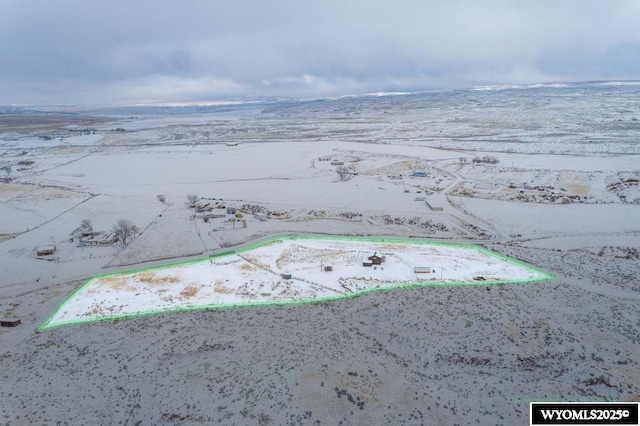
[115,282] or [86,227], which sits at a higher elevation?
[86,227]

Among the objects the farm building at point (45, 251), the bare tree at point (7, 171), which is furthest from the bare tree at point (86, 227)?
the bare tree at point (7, 171)

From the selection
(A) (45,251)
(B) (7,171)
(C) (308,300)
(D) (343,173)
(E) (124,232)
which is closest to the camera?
(C) (308,300)

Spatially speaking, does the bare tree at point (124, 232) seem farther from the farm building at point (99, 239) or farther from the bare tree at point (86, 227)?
the bare tree at point (86, 227)

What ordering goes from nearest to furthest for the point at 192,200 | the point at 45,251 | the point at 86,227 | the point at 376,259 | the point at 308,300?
1. the point at 308,300
2. the point at 376,259
3. the point at 45,251
4. the point at 86,227
5. the point at 192,200

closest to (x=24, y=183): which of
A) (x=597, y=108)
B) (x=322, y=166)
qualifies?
(x=322, y=166)

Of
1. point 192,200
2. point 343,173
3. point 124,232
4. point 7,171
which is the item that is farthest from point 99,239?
point 7,171

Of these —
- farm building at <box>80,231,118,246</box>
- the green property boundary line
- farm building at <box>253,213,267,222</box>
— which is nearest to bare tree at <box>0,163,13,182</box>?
farm building at <box>80,231,118,246</box>

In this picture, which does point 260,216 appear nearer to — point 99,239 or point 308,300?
point 99,239
